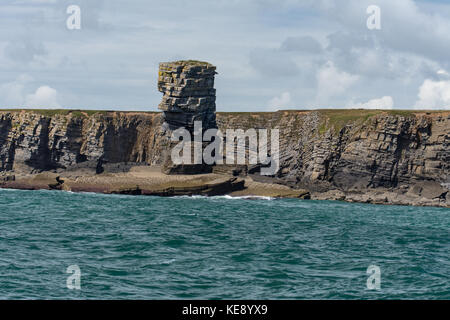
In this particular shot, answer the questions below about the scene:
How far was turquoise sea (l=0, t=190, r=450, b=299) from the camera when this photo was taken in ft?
83.1

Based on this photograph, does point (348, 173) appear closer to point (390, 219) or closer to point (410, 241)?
point (390, 219)

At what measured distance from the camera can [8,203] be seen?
64.8 m

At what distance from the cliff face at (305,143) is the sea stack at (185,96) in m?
5.03

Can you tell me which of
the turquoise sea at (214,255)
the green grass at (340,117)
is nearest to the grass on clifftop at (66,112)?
the green grass at (340,117)

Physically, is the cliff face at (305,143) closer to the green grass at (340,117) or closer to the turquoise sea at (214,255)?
the green grass at (340,117)

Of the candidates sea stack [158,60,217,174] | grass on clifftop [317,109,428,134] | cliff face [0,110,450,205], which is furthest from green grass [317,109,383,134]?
sea stack [158,60,217,174]

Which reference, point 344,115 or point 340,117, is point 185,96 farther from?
point 344,115

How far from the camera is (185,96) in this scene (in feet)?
328

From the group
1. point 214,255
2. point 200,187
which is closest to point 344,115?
point 200,187

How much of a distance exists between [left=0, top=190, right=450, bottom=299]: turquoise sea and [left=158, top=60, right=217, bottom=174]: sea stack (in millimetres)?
40629

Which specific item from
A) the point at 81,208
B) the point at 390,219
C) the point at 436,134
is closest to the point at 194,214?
the point at 81,208

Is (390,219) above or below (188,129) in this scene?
below
